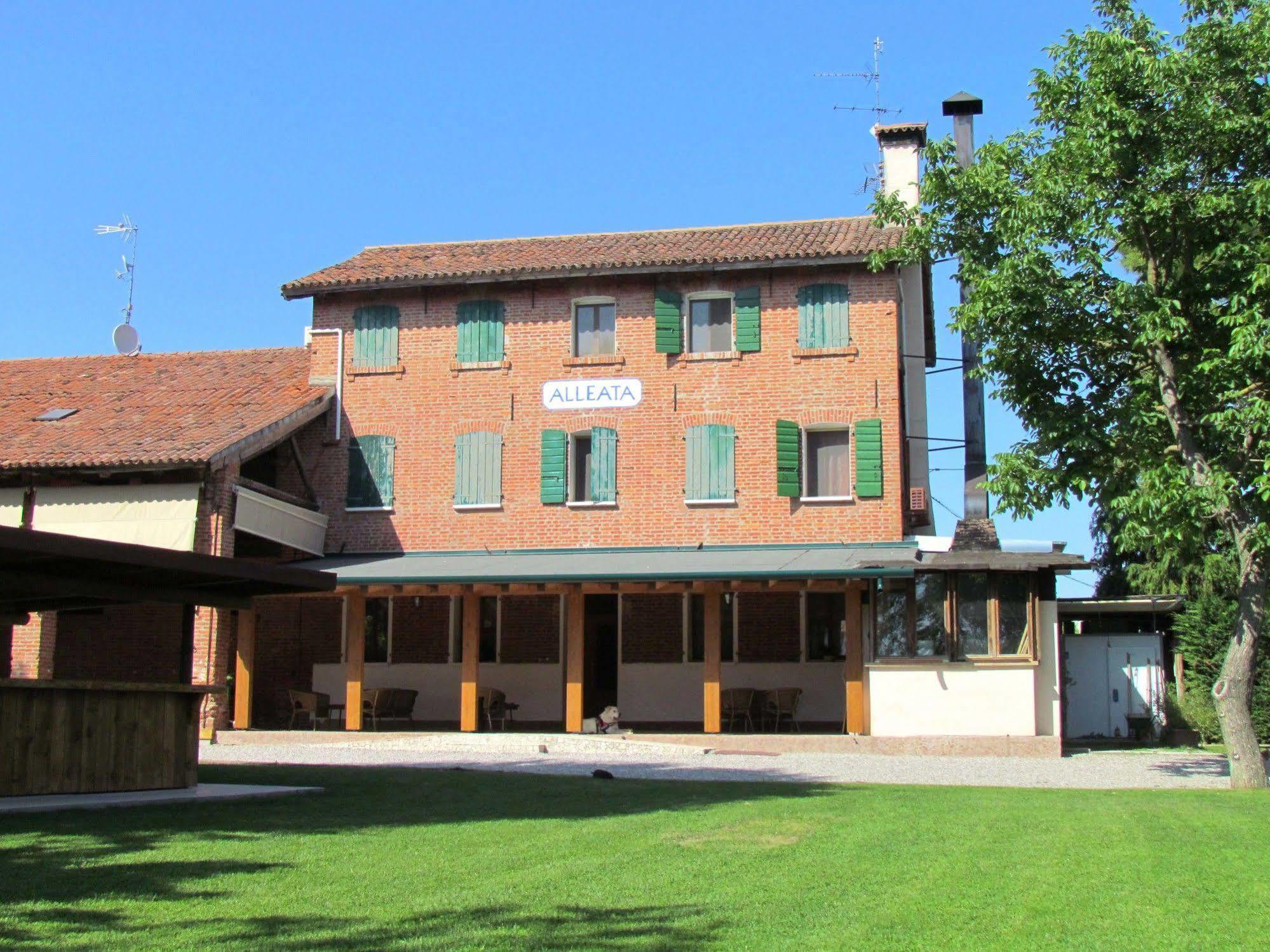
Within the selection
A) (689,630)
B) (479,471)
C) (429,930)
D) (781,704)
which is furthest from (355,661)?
(429,930)

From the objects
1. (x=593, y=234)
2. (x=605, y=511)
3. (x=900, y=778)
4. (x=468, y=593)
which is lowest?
(x=900, y=778)

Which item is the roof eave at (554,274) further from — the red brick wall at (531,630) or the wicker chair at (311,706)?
the wicker chair at (311,706)

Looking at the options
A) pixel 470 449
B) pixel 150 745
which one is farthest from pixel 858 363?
pixel 150 745

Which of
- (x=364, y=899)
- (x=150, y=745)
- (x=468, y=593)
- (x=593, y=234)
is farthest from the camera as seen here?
(x=593, y=234)

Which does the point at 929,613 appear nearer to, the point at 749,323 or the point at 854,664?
the point at 854,664

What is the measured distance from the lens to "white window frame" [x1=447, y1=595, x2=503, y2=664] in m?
23.8

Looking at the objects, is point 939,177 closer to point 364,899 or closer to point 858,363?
point 858,363

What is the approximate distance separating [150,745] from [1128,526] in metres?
9.84

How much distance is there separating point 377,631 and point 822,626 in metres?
7.72

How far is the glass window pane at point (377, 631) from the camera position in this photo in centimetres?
2412

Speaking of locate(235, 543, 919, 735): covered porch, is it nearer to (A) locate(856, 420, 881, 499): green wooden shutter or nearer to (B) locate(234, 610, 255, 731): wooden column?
(B) locate(234, 610, 255, 731): wooden column

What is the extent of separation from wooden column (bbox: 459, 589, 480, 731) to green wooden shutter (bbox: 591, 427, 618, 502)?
2778 millimetres

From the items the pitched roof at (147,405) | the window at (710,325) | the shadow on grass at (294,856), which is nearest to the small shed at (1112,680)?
the window at (710,325)

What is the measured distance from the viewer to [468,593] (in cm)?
2070
